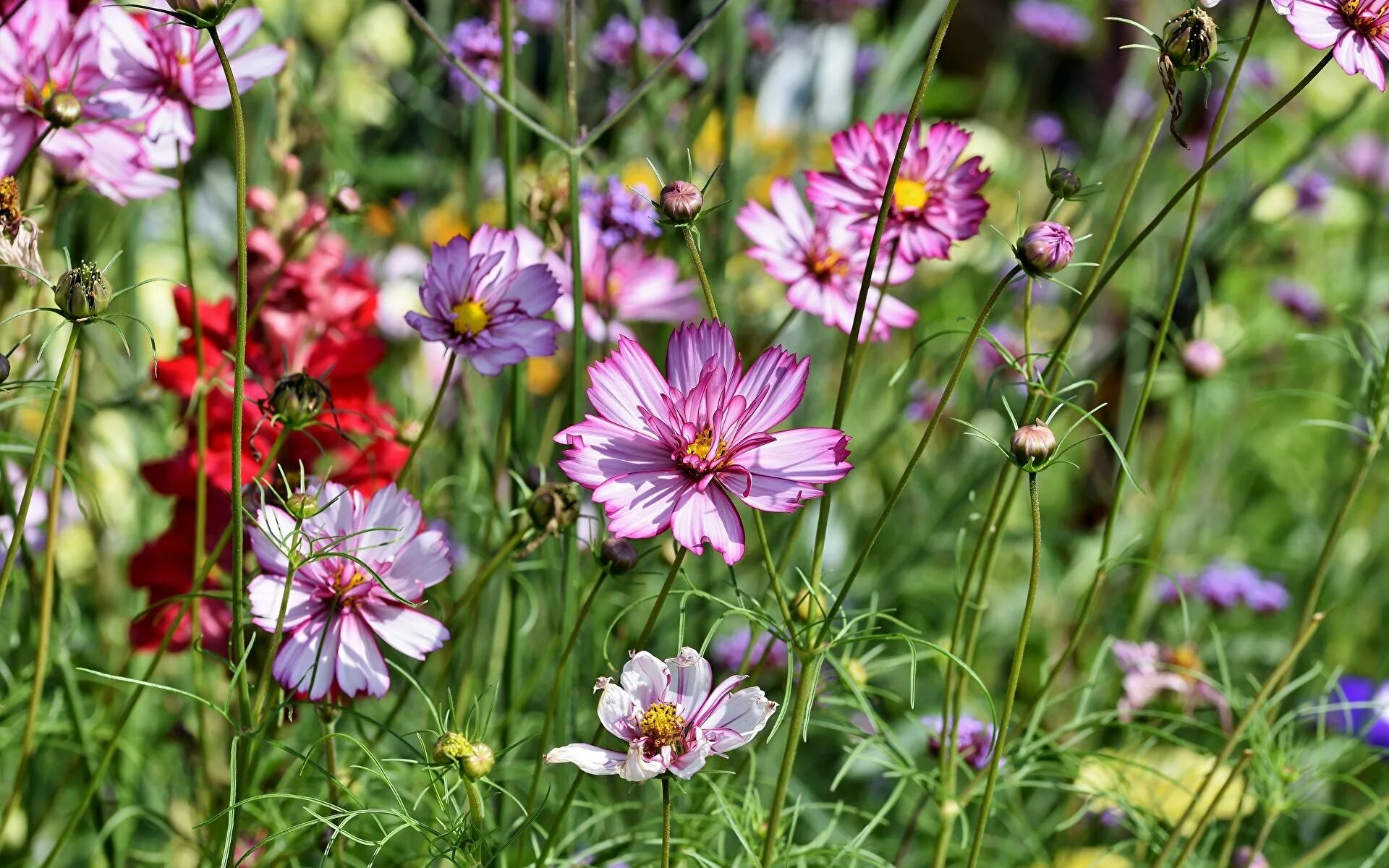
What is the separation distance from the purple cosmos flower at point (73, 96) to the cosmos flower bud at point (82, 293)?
0.19 meters

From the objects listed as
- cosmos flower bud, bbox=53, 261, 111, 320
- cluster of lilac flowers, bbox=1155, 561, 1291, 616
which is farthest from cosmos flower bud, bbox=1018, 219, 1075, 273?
cluster of lilac flowers, bbox=1155, 561, 1291, 616

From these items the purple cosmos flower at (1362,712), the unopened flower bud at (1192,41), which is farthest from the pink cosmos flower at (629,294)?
the purple cosmos flower at (1362,712)

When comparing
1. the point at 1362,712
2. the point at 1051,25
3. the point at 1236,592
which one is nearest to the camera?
the point at 1362,712

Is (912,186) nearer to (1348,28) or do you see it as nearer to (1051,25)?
(1348,28)

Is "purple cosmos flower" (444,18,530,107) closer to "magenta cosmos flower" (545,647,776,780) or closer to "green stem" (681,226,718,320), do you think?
"green stem" (681,226,718,320)

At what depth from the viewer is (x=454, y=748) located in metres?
0.50

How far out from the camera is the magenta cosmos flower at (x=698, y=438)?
0.51m

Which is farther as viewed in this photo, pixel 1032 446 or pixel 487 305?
pixel 487 305

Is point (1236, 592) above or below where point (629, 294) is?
below

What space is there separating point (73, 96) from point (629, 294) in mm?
333

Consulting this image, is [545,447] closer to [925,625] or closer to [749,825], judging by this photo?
[749,825]

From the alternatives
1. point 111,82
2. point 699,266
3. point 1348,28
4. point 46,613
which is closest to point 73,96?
point 111,82

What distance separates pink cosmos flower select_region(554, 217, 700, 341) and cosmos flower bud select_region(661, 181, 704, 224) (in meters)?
0.28

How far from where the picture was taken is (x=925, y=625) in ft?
4.40
